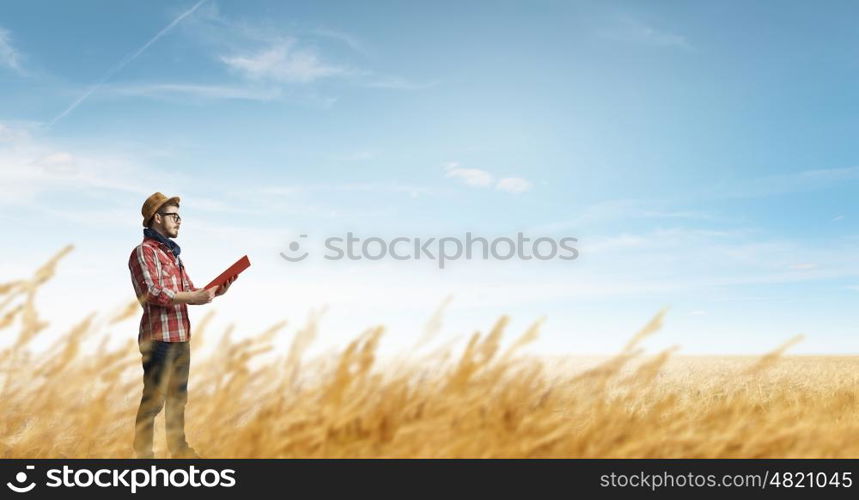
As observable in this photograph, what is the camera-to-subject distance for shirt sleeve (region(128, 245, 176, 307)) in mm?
5660

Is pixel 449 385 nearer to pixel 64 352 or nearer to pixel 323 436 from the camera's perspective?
pixel 323 436

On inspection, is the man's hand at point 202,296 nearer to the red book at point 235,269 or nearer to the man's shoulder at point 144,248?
the red book at point 235,269

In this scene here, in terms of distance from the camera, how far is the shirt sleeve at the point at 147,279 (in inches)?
223

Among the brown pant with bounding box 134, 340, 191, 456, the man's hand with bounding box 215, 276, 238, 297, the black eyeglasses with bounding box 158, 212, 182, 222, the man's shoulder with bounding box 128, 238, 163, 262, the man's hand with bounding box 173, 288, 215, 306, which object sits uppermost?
the black eyeglasses with bounding box 158, 212, 182, 222

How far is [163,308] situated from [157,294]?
0.49 ft

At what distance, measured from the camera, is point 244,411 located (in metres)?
4.84

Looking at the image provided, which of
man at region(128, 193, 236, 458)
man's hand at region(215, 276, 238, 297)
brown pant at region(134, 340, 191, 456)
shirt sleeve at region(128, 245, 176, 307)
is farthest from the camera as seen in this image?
man's hand at region(215, 276, 238, 297)

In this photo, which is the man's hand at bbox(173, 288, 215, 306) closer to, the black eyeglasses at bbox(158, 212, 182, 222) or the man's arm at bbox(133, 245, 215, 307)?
the man's arm at bbox(133, 245, 215, 307)

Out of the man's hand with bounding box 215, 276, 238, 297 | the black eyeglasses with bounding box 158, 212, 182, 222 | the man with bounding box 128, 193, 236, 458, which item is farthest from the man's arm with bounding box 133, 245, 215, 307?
the black eyeglasses with bounding box 158, 212, 182, 222

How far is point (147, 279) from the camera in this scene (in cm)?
575

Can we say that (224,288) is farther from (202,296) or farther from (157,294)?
(157,294)
